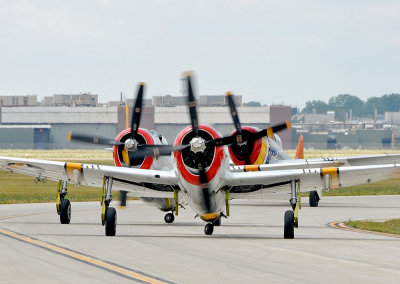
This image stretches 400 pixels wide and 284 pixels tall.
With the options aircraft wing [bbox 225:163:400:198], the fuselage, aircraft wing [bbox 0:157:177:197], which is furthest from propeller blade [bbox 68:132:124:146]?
aircraft wing [bbox 225:163:400:198]

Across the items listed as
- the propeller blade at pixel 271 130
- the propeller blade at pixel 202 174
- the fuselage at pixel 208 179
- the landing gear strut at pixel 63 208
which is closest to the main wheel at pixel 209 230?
the fuselage at pixel 208 179

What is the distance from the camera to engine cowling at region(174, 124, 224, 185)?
23594 millimetres

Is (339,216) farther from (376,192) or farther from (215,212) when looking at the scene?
(376,192)

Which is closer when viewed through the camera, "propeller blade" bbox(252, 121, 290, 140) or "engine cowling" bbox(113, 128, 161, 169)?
"propeller blade" bbox(252, 121, 290, 140)

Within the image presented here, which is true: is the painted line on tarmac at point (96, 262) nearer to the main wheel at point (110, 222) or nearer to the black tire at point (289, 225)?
the main wheel at point (110, 222)

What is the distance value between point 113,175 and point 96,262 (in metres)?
8.36

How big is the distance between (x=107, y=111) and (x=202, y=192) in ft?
487

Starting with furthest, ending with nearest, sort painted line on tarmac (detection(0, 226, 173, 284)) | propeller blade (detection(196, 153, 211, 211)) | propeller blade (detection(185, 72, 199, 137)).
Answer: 1. propeller blade (detection(185, 72, 199, 137))
2. propeller blade (detection(196, 153, 211, 211))
3. painted line on tarmac (detection(0, 226, 173, 284))

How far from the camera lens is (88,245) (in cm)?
2155

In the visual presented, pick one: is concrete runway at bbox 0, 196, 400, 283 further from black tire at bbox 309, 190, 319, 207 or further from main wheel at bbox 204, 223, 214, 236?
black tire at bbox 309, 190, 319, 207

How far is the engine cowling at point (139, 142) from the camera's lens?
2864 centimetres

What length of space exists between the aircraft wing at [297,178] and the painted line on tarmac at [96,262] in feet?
17.8

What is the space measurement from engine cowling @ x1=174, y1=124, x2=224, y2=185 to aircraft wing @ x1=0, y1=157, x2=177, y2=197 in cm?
140

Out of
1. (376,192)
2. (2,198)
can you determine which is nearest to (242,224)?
(2,198)
